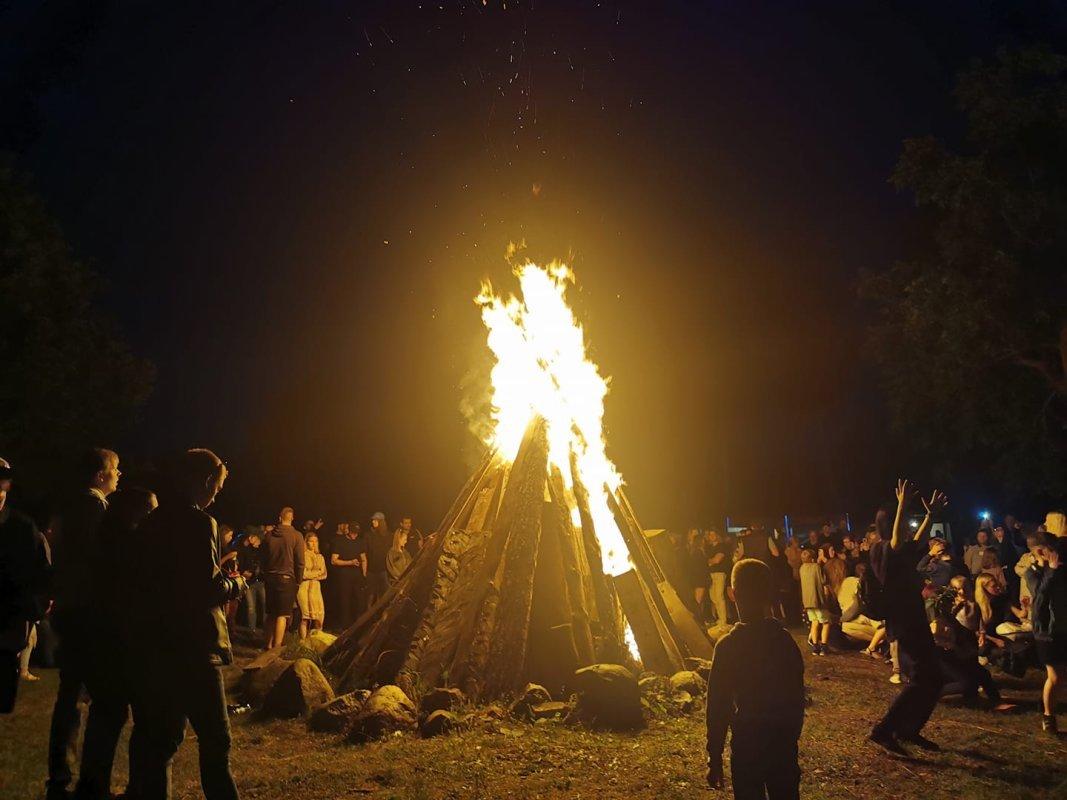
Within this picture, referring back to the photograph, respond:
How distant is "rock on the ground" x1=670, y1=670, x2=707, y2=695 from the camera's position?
912 centimetres

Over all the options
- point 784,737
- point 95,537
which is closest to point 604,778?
point 784,737

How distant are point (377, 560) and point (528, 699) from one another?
28.0 feet

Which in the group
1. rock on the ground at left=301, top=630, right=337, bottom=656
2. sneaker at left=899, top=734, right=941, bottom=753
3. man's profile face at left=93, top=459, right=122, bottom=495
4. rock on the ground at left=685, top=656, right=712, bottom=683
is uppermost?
man's profile face at left=93, top=459, right=122, bottom=495

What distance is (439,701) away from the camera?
327 inches

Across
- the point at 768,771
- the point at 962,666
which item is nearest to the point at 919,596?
the point at 962,666

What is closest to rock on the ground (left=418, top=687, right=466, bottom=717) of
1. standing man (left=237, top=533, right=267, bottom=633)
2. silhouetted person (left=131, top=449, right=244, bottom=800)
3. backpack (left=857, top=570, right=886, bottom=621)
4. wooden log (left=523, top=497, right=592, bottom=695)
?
wooden log (left=523, top=497, right=592, bottom=695)

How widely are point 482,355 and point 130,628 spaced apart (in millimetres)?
9237

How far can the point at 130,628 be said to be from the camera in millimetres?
4500

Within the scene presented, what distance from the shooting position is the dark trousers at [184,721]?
4.34 meters

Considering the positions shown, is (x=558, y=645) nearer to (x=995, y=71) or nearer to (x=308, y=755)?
(x=308, y=755)

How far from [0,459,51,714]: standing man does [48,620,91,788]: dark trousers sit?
23cm

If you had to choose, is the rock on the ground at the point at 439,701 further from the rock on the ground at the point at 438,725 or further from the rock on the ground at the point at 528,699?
the rock on the ground at the point at 528,699

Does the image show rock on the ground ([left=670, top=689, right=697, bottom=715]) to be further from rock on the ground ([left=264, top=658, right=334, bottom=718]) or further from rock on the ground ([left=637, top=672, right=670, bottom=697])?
rock on the ground ([left=264, top=658, right=334, bottom=718])

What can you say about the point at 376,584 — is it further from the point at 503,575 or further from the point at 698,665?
the point at 698,665
